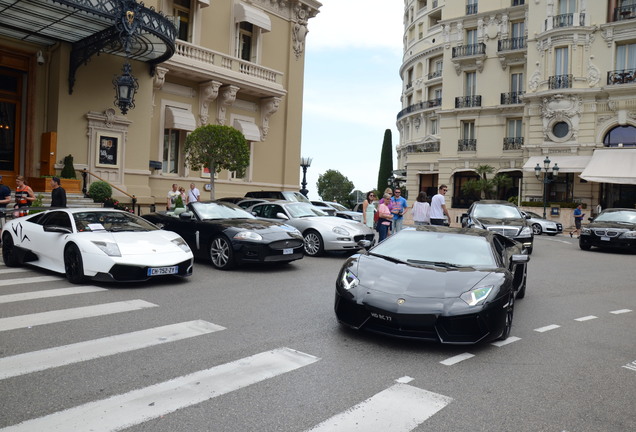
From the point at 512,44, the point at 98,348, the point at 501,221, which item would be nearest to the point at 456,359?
the point at 98,348

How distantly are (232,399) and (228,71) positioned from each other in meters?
20.9

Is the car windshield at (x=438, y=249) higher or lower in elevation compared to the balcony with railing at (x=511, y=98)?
lower

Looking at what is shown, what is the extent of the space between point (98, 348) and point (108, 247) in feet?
11.2

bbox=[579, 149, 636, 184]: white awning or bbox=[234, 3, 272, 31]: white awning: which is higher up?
bbox=[234, 3, 272, 31]: white awning

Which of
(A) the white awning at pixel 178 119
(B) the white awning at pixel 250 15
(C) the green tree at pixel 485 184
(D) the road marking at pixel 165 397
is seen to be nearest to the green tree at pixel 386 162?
(C) the green tree at pixel 485 184

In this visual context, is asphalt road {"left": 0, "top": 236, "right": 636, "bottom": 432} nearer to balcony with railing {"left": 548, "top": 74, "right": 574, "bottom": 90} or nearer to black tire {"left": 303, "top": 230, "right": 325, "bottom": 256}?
black tire {"left": 303, "top": 230, "right": 325, "bottom": 256}

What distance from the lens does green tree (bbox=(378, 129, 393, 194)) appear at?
6269 centimetres

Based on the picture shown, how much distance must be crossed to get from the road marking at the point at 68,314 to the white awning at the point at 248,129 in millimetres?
17978

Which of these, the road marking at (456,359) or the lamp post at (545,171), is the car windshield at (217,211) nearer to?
the road marking at (456,359)

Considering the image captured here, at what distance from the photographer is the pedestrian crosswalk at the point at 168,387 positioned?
3455mm

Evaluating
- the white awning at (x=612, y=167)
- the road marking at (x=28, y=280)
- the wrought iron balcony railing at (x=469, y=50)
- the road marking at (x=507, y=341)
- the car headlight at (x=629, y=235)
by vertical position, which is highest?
the wrought iron balcony railing at (x=469, y=50)

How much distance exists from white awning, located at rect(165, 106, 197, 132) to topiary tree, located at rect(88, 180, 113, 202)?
17.0 feet

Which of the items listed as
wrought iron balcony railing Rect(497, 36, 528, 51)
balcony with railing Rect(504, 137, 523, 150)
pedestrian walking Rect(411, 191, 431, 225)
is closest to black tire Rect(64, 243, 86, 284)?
pedestrian walking Rect(411, 191, 431, 225)

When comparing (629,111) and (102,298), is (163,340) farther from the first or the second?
(629,111)
